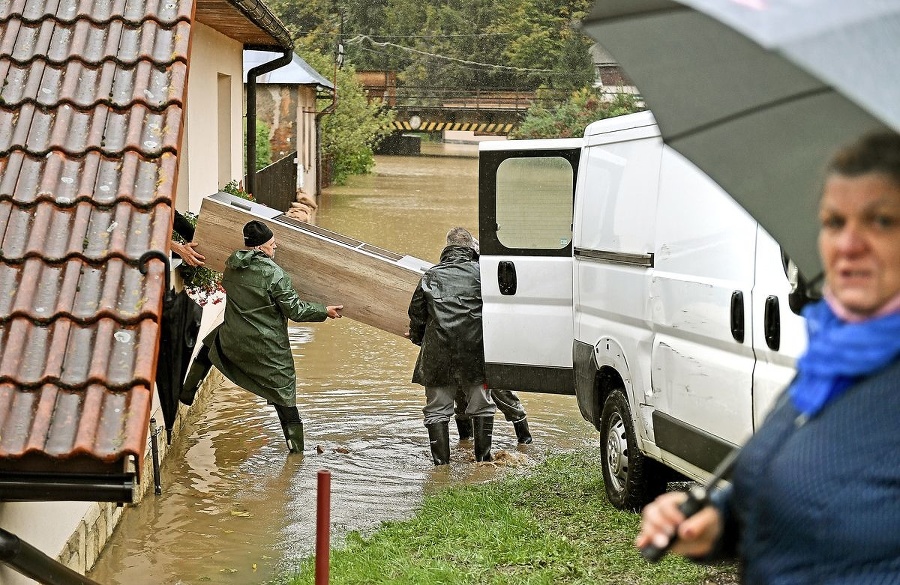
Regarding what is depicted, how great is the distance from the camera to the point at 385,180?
47.5 m

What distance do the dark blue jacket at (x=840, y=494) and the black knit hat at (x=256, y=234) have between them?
23.0 feet

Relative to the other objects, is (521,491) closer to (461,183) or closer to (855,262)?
(855,262)

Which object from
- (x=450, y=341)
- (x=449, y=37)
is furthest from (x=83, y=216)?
(x=449, y=37)

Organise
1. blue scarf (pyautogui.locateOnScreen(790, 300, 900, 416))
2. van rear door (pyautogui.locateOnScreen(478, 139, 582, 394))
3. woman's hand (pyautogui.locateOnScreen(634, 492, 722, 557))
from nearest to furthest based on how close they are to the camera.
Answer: blue scarf (pyautogui.locateOnScreen(790, 300, 900, 416)) < woman's hand (pyautogui.locateOnScreen(634, 492, 722, 557)) < van rear door (pyautogui.locateOnScreen(478, 139, 582, 394))

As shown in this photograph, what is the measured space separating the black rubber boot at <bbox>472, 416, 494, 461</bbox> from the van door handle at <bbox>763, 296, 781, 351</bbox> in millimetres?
4140

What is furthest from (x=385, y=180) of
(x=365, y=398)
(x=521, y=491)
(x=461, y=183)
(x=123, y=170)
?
(x=123, y=170)

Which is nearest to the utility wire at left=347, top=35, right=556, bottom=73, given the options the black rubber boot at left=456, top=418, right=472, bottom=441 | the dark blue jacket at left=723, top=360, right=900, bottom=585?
the black rubber boot at left=456, top=418, right=472, bottom=441

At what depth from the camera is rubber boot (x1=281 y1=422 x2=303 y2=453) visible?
360 inches

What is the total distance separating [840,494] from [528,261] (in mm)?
6244

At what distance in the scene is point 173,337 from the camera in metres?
4.30

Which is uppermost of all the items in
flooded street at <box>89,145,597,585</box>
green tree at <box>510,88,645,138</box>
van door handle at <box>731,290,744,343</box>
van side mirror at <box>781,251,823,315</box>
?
green tree at <box>510,88,645,138</box>

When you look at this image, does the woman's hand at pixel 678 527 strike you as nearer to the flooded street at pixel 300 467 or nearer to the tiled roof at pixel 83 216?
the tiled roof at pixel 83 216

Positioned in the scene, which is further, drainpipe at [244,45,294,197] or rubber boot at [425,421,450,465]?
drainpipe at [244,45,294,197]

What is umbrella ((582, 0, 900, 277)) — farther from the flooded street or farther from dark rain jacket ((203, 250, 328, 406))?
dark rain jacket ((203, 250, 328, 406))
